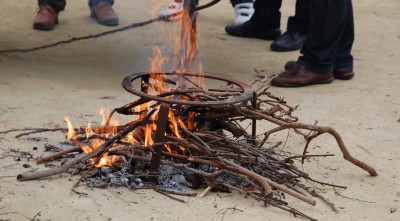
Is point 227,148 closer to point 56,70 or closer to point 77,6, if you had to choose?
point 56,70

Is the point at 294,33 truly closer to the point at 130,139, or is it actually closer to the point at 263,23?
the point at 263,23

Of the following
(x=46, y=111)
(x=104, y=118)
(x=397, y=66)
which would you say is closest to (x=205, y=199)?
(x=104, y=118)

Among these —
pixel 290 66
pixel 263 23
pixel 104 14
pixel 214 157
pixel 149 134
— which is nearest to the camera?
pixel 214 157

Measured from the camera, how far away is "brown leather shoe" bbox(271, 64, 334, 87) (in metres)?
5.06

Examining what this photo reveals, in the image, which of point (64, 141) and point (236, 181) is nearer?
point (236, 181)

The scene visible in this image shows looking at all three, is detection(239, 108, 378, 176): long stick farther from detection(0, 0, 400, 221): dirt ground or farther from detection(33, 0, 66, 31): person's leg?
detection(33, 0, 66, 31): person's leg

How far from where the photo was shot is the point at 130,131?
3217 millimetres

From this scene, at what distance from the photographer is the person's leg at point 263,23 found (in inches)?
251

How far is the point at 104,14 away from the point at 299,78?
2.22 meters

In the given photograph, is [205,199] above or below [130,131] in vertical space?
below

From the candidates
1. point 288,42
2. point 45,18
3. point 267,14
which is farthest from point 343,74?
point 45,18

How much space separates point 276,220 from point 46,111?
1.71 meters

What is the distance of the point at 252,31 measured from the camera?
6.47 meters

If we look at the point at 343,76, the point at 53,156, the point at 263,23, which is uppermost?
the point at 263,23
